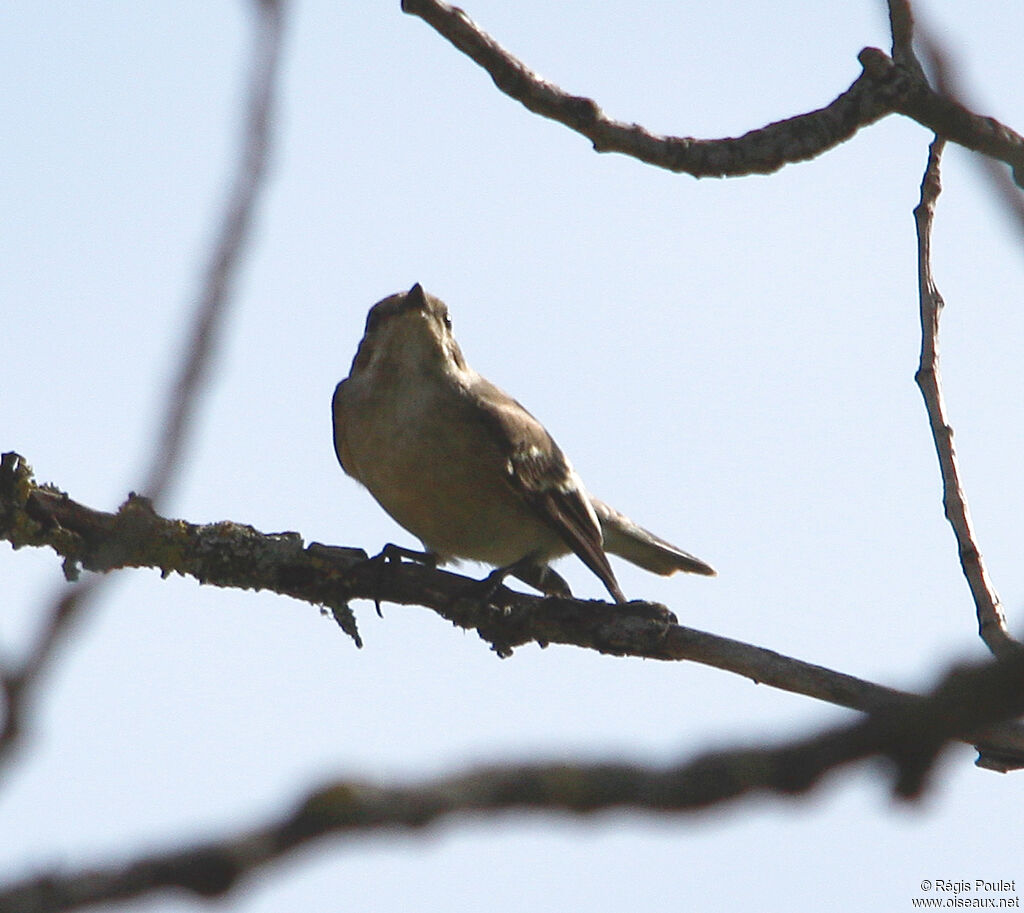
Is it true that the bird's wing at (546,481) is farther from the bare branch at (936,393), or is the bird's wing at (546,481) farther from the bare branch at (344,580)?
the bare branch at (936,393)

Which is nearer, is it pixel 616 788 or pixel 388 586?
pixel 616 788

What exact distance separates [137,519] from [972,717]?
93 centimetres

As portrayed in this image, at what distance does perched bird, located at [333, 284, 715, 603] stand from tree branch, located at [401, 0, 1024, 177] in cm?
284

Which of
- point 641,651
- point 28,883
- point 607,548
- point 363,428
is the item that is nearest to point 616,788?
point 28,883

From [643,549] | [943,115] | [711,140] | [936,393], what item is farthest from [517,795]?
[643,549]

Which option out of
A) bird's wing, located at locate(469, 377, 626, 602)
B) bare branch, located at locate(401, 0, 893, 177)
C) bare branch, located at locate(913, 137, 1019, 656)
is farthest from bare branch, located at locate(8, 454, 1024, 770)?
bare branch, located at locate(401, 0, 893, 177)

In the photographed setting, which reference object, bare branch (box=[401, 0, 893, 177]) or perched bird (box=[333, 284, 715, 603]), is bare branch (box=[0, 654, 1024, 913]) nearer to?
bare branch (box=[401, 0, 893, 177])

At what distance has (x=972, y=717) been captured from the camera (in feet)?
3.28

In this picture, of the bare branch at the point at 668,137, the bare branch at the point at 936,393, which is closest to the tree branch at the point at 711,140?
the bare branch at the point at 668,137

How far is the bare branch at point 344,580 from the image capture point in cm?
483

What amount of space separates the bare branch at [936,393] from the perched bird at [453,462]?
230 centimetres

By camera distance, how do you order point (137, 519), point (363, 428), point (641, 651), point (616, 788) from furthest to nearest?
point (363, 428) → point (641, 651) → point (137, 519) → point (616, 788)

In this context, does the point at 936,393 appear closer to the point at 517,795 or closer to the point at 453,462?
the point at 453,462

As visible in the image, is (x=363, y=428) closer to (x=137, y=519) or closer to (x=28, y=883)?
(x=137, y=519)
